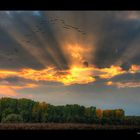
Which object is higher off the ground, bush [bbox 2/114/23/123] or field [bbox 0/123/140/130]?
bush [bbox 2/114/23/123]

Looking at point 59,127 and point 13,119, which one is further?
point 13,119

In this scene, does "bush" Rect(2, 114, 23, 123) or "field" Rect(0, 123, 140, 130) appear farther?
"bush" Rect(2, 114, 23, 123)

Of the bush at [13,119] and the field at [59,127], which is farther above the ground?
the bush at [13,119]

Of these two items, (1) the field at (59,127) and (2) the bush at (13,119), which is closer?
(1) the field at (59,127)

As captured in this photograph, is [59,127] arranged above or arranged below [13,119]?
below

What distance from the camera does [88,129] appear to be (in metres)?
3.79
